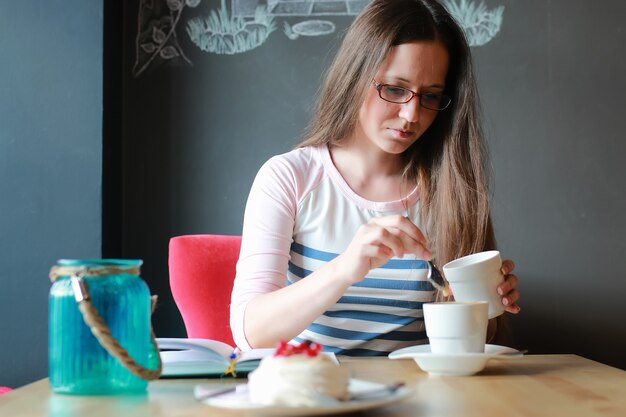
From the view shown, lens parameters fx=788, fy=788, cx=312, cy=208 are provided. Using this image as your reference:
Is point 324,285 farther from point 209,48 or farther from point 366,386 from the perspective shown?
point 209,48

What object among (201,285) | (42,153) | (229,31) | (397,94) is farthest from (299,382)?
Answer: (229,31)

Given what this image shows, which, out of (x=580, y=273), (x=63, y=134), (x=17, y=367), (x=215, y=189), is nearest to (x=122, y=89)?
(x=63, y=134)

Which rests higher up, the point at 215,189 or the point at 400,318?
the point at 215,189

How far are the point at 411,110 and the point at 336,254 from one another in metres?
0.33

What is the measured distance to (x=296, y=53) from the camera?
2453mm

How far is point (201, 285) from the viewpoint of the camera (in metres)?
2.03

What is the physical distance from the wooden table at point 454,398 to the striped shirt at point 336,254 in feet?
1.40

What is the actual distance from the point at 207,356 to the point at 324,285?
0.98 feet

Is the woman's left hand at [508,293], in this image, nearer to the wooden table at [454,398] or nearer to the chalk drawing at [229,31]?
the wooden table at [454,398]

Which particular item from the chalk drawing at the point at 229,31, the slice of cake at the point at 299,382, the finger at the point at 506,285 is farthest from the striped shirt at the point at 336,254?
the chalk drawing at the point at 229,31

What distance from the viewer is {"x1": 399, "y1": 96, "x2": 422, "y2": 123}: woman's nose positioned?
1.56 m

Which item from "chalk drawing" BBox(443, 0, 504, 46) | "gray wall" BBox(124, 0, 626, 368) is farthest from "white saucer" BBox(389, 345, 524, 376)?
"chalk drawing" BBox(443, 0, 504, 46)

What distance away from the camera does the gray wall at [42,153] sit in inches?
89.3

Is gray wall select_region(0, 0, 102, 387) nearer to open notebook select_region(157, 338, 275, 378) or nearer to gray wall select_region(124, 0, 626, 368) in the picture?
gray wall select_region(124, 0, 626, 368)
